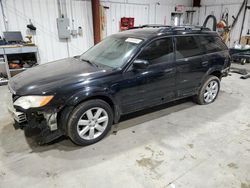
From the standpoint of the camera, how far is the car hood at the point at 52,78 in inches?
81.9

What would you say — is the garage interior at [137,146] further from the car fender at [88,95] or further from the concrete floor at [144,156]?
the car fender at [88,95]


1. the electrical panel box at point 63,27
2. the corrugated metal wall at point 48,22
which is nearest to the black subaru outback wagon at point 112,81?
the electrical panel box at point 63,27

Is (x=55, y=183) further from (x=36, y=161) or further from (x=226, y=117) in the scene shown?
(x=226, y=117)

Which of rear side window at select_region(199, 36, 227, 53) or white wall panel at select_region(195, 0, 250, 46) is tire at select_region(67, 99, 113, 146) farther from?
white wall panel at select_region(195, 0, 250, 46)

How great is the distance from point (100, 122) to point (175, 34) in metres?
1.72

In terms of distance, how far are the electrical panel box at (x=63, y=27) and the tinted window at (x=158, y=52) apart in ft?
12.9

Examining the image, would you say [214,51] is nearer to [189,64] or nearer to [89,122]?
[189,64]

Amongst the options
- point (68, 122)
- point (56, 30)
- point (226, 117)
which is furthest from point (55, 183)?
point (56, 30)

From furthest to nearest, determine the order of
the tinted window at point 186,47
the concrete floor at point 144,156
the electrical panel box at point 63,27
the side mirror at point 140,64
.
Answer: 1. the electrical panel box at point 63,27
2. the tinted window at point 186,47
3. the side mirror at point 140,64
4. the concrete floor at point 144,156

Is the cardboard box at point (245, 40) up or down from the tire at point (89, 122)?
up

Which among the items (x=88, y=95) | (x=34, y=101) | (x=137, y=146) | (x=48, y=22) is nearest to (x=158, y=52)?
(x=88, y=95)

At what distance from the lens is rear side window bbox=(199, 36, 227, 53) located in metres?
3.26

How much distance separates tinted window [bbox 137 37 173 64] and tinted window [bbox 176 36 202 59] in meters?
0.16

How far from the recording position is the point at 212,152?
2.29 m
